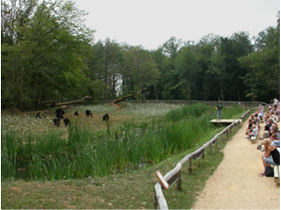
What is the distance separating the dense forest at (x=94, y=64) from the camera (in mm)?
22734

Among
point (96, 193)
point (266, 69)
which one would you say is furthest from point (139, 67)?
point (96, 193)

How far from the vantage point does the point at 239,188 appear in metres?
6.26

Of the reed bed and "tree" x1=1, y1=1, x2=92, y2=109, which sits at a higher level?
"tree" x1=1, y1=1, x2=92, y2=109

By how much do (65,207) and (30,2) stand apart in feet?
86.0

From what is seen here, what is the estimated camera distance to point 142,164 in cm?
852

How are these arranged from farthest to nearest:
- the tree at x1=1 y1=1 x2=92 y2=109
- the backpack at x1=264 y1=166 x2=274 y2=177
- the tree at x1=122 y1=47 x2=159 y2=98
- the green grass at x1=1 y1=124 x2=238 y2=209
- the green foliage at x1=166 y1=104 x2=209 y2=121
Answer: the tree at x1=122 y1=47 x2=159 y2=98
the tree at x1=1 y1=1 x2=92 y2=109
the green foliage at x1=166 y1=104 x2=209 y2=121
the backpack at x1=264 y1=166 x2=274 y2=177
the green grass at x1=1 y1=124 x2=238 y2=209

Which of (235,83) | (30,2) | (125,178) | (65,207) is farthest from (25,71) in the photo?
(235,83)

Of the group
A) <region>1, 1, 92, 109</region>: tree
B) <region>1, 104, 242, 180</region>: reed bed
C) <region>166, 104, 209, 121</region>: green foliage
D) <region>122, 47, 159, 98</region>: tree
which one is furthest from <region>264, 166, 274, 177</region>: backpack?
<region>122, 47, 159, 98</region>: tree

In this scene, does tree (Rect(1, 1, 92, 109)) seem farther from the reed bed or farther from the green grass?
the green grass

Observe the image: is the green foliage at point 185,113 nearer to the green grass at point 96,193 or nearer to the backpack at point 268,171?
the backpack at point 268,171

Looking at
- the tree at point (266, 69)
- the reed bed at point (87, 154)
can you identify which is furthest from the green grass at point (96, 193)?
the tree at point (266, 69)

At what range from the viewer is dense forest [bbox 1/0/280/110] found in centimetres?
2273

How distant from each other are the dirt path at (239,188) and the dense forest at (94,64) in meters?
16.7

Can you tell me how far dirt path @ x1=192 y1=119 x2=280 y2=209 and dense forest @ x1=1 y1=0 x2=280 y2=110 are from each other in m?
16.7
